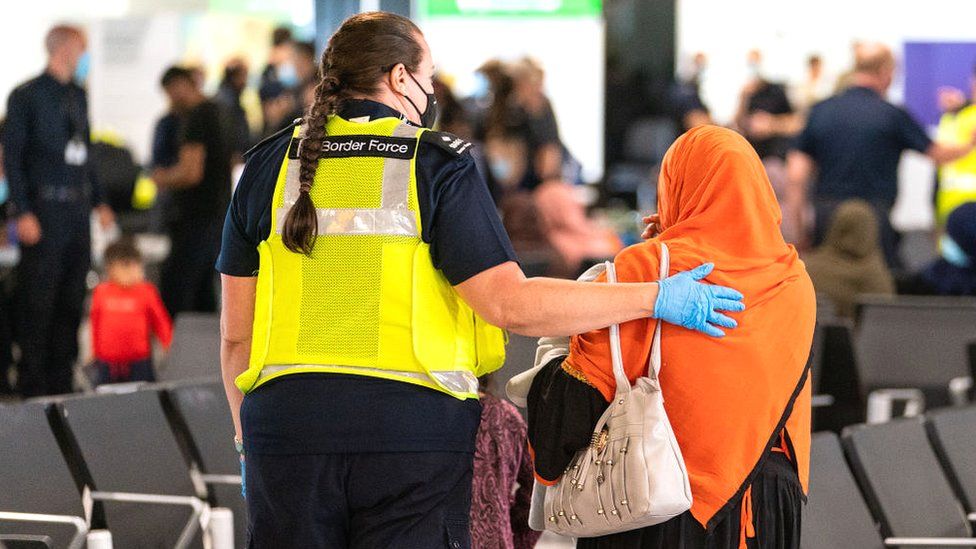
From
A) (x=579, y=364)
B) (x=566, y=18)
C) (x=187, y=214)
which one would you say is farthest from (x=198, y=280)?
(x=566, y=18)

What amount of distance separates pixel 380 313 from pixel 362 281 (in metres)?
0.06

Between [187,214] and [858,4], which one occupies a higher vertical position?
[858,4]

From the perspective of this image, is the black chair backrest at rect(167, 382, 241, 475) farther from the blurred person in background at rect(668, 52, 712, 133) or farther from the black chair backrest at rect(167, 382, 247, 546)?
the blurred person in background at rect(668, 52, 712, 133)

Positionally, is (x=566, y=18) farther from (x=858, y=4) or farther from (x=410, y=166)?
(x=410, y=166)

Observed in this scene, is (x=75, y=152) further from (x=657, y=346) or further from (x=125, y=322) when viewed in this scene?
(x=657, y=346)

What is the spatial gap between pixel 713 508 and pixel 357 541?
0.56 meters

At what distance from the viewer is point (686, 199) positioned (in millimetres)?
2338

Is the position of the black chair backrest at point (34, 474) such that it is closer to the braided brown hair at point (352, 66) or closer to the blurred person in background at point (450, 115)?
the braided brown hair at point (352, 66)

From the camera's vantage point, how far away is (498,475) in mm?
2568

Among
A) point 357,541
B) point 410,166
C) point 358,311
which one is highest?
point 410,166

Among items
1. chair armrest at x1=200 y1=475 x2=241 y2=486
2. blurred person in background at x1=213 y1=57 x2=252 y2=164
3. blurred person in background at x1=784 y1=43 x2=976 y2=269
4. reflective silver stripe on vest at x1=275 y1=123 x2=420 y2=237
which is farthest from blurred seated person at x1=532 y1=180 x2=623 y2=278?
reflective silver stripe on vest at x1=275 y1=123 x2=420 y2=237

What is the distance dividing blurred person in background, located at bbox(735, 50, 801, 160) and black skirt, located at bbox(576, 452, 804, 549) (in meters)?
8.96

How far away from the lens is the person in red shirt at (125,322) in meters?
5.73

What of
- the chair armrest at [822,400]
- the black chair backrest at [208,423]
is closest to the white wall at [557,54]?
the chair armrest at [822,400]
